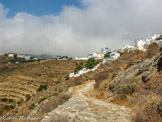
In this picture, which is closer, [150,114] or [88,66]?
[150,114]

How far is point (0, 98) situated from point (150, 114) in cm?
4671

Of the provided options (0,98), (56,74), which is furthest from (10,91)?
(56,74)

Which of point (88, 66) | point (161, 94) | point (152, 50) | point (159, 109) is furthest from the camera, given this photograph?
point (88, 66)

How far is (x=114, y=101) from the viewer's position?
7449 millimetres

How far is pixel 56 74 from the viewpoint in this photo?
208 ft

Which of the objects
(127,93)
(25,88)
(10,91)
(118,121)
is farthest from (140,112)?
(10,91)

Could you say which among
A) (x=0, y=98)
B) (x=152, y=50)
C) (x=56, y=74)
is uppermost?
(x=152, y=50)

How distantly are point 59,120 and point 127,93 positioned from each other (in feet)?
14.1

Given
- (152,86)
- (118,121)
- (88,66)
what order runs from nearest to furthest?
(118,121) < (152,86) < (88,66)

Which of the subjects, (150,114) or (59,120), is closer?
(150,114)

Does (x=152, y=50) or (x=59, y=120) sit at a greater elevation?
(x=152, y=50)

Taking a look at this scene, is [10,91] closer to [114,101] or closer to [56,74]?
[56,74]

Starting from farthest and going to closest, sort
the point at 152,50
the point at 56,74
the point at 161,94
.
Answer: the point at 56,74, the point at 152,50, the point at 161,94

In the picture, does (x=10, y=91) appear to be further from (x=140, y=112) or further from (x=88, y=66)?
(x=140, y=112)
